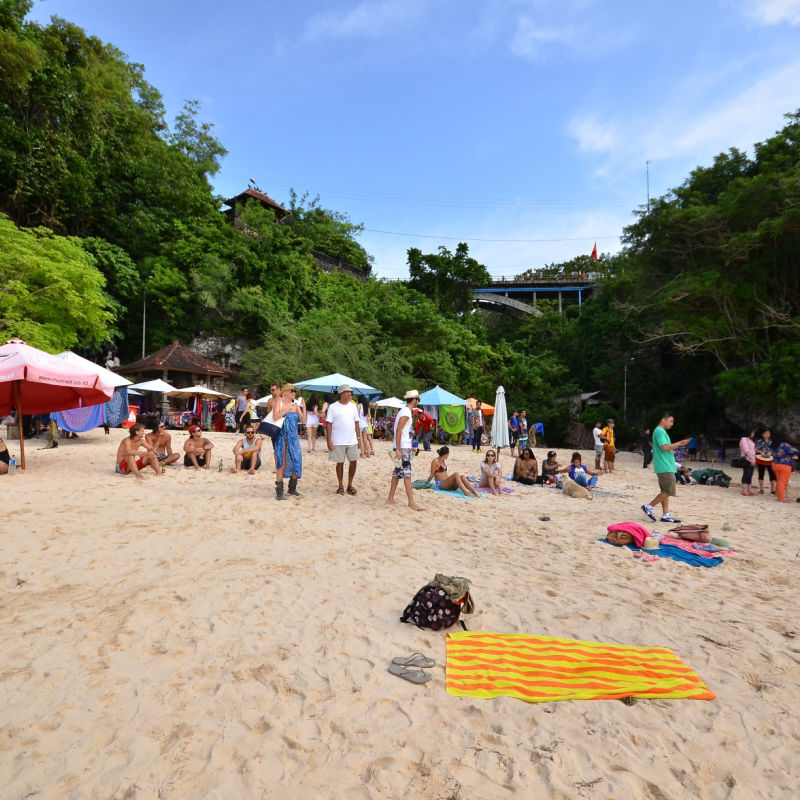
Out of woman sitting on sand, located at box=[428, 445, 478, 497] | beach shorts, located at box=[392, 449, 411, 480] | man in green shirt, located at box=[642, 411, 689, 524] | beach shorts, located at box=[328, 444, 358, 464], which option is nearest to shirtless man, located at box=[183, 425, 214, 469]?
beach shorts, located at box=[328, 444, 358, 464]

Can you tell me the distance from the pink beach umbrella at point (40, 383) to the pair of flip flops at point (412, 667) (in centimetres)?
807

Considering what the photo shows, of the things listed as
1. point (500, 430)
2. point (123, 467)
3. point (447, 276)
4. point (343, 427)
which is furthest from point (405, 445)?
point (447, 276)

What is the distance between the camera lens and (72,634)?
120 inches

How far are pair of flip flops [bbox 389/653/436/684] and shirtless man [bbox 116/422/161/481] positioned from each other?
7.15 m

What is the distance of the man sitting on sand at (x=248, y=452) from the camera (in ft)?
31.0

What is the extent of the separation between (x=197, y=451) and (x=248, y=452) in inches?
49.4

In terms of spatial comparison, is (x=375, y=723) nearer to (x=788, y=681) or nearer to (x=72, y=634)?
(x=72, y=634)

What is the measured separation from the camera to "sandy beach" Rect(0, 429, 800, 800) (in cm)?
204

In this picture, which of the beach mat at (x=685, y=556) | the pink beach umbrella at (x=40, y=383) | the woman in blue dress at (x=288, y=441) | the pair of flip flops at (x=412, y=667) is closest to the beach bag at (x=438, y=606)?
the pair of flip flops at (x=412, y=667)

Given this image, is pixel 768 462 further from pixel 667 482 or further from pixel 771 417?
pixel 771 417

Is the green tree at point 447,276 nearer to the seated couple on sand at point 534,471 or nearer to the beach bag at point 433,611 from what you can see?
the seated couple on sand at point 534,471

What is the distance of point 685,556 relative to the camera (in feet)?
17.0

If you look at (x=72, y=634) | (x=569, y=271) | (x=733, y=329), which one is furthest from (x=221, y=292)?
(x=569, y=271)

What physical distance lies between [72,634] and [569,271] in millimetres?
50712
